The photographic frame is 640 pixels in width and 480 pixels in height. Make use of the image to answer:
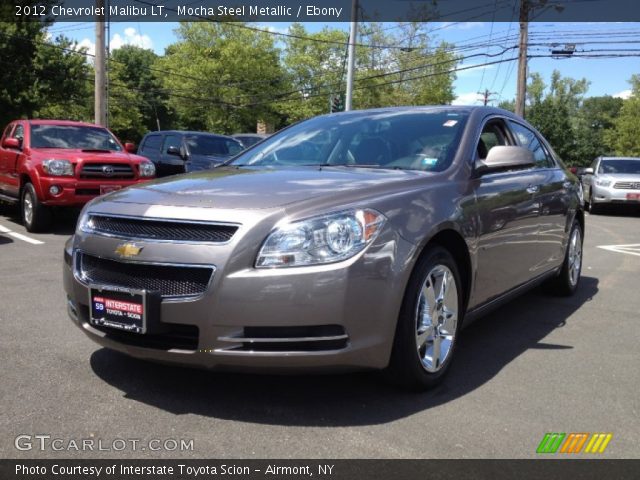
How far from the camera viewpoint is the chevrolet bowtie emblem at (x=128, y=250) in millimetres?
2932

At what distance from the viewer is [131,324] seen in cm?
293

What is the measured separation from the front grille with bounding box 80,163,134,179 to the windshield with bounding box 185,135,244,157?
291cm

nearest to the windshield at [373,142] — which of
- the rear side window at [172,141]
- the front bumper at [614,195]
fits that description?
the rear side window at [172,141]

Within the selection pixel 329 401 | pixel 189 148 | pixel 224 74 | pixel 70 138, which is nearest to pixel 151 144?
pixel 189 148

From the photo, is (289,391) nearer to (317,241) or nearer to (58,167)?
(317,241)

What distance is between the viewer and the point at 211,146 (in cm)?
1277

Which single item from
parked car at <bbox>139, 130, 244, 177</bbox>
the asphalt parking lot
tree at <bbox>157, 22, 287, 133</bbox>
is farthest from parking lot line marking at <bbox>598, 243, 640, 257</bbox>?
tree at <bbox>157, 22, 287, 133</bbox>

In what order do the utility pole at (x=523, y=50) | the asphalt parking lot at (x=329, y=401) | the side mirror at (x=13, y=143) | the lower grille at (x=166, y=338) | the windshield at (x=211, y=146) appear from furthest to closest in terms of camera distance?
the utility pole at (x=523, y=50) → the windshield at (x=211, y=146) → the side mirror at (x=13, y=143) → the lower grille at (x=166, y=338) → the asphalt parking lot at (x=329, y=401)

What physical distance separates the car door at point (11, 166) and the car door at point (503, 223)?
319 inches

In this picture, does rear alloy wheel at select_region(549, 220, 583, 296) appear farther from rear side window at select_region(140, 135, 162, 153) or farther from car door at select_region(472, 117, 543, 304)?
rear side window at select_region(140, 135, 162, 153)

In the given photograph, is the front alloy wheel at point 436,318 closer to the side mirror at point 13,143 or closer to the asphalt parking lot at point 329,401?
the asphalt parking lot at point 329,401

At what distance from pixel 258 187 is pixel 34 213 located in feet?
23.3
